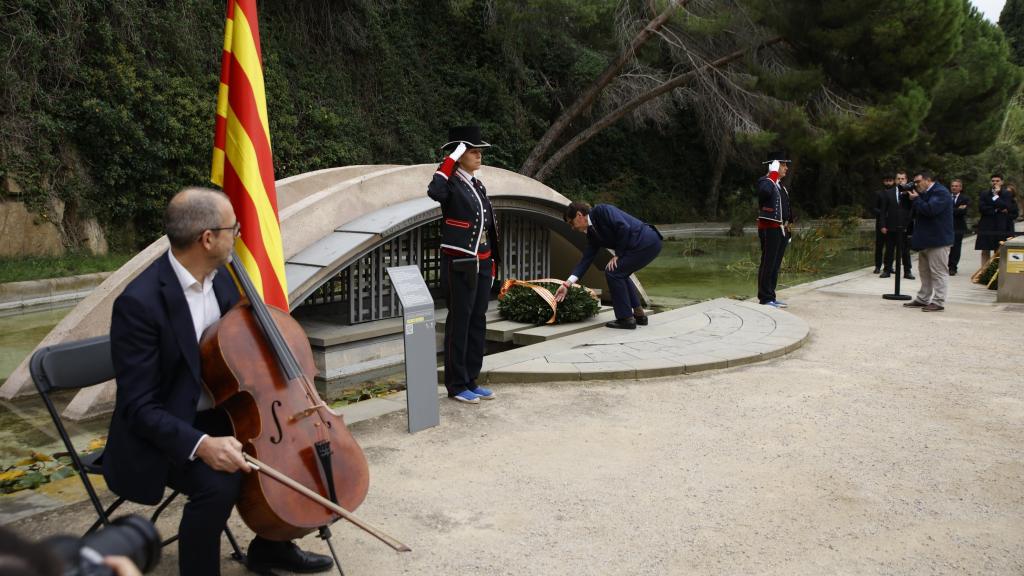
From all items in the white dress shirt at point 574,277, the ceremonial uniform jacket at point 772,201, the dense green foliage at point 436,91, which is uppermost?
the dense green foliage at point 436,91

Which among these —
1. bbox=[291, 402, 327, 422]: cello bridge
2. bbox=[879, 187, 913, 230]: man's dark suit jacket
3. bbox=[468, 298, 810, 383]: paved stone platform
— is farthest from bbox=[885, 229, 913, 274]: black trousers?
bbox=[291, 402, 327, 422]: cello bridge

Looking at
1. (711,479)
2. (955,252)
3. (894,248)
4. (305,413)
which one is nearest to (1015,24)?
(955,252)

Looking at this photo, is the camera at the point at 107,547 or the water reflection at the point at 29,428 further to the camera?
the water reflection at the point at 29,428

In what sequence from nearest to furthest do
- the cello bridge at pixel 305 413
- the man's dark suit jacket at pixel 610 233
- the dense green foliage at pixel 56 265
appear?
the cello bridge at pixel 305 413 < the man's dark suit jacket at pixel 610 233 < the dense green foliage at pixel 56 265

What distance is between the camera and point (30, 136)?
13852mm

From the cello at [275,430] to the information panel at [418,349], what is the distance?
204cm

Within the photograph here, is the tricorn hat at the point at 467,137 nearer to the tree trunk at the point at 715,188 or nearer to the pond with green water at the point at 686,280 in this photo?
the pond with green water at the point at 686,280

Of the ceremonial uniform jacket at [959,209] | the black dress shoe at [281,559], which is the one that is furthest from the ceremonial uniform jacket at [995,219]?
the black dress shoe at [281,559]

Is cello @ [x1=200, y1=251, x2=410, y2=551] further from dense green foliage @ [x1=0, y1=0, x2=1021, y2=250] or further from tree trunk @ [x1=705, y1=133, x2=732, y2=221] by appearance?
tree trunk @ [x1=705, y1=133, x2=732, y2=221]

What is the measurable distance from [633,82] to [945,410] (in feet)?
59.3

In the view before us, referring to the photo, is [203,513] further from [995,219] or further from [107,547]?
[995,219]

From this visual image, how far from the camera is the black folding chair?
292 cm

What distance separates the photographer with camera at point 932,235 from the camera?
9.71 meters

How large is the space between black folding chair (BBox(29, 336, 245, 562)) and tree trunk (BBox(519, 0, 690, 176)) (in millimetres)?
18869
